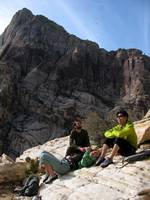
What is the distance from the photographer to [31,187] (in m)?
13.2

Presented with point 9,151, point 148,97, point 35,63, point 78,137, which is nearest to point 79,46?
point 35,63

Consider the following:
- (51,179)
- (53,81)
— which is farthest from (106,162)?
(53,81)

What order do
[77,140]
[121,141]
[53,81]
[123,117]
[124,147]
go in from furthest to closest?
[53,81] → [77,140] → [123,117] → [124,147] → [121,141]

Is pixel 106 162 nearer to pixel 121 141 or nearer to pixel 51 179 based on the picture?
pixel 121 141

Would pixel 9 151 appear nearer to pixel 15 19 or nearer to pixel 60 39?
pixel 60 39

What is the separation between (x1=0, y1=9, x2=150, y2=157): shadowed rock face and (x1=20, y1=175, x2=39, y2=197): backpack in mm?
60660

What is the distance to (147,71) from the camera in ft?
336

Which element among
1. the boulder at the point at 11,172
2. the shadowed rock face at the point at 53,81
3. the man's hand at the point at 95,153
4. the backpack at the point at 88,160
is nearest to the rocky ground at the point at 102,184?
the backpack at the point at 88,160

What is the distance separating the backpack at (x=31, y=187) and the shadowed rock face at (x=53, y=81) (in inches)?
2388

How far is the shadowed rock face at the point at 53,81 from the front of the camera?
8262 cm

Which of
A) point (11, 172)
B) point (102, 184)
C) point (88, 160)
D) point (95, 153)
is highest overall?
point (95, 153)

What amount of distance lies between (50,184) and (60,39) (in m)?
97.0

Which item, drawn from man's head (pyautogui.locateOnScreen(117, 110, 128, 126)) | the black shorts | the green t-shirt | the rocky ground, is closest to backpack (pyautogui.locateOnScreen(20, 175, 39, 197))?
the rocky ground

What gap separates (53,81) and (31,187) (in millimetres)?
82440
